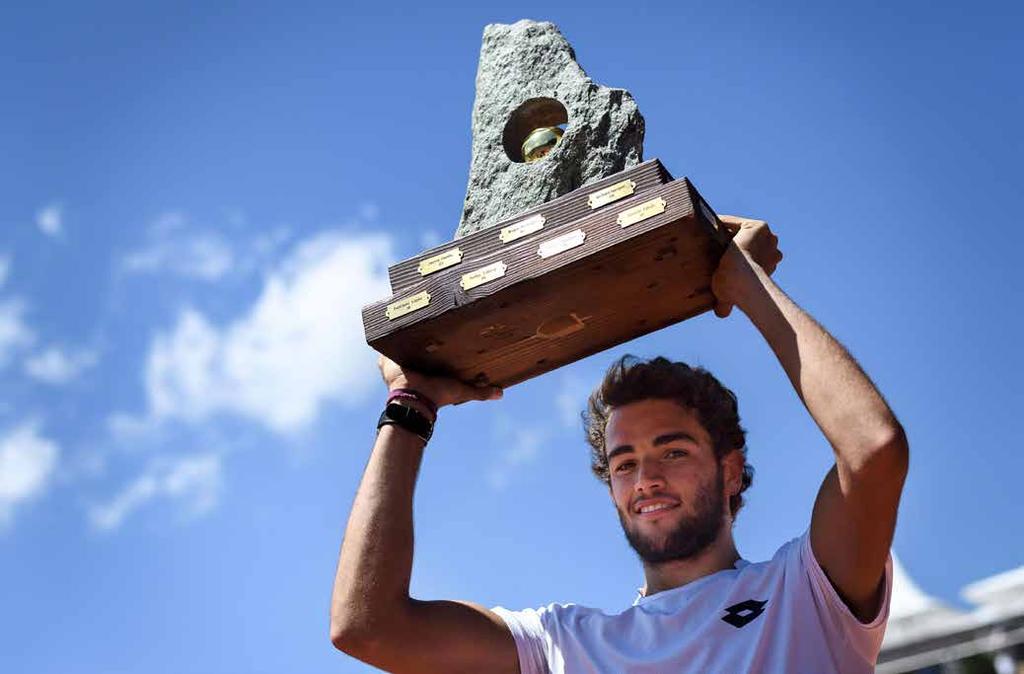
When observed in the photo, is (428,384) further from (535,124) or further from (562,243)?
(535,124)

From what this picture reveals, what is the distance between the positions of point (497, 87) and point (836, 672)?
265 cm

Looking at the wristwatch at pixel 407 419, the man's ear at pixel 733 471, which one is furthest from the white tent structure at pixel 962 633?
the wristwatch at pixel 407 419

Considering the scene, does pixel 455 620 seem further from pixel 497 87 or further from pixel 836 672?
pixel 497 87

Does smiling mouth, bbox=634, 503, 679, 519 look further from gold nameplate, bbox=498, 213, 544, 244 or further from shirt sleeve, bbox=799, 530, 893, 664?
gold nameplate, bbox=498, 213, 544, 244

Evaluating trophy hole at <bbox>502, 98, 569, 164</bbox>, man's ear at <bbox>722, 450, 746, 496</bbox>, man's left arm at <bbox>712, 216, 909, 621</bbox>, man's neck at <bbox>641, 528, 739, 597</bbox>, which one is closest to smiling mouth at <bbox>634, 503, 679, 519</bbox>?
man's neck at <bbox>641, 528, 739, 597</bbox>

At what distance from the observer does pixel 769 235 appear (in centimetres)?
357

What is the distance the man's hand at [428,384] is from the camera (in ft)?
12.6

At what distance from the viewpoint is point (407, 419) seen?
12.3 feet

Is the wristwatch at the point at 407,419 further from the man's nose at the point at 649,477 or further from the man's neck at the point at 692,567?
the man's neck at the point at 692,567

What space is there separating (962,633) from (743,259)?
30.3ft

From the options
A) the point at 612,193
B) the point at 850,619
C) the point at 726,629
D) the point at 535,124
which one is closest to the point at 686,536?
the point at 726,629

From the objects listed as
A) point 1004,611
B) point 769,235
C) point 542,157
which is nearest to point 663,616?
point 769,235

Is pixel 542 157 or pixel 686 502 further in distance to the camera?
pixel 542 157

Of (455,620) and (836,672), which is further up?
(455,620)
